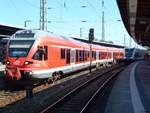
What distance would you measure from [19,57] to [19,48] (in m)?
0.56

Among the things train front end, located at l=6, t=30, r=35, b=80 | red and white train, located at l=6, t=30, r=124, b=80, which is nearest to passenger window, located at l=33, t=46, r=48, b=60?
red and white train, located at l=6, t=30, r=124, b=80

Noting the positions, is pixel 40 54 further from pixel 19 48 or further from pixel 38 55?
pixel 19 48

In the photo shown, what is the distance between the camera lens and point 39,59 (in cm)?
2083

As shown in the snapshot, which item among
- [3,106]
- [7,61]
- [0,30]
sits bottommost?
[3,106]

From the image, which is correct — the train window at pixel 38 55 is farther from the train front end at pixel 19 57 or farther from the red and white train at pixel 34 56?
the train front end at pixel 19 57

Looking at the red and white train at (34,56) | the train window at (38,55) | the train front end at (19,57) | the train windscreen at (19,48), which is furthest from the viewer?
the train window at (38,55)

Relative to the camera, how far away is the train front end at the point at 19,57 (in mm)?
19875

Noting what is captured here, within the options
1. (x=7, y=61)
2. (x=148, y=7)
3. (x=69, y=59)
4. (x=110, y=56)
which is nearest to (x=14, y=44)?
(x=7, y=61)

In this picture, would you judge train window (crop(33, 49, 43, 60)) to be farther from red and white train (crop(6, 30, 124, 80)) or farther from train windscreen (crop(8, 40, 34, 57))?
train windscreen (crop(8, 40, 34, 57))

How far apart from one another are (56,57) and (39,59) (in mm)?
2943

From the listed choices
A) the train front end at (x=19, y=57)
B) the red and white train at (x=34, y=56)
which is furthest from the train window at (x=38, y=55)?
the train front end at (x=19, y=57)

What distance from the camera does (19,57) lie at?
795 inches

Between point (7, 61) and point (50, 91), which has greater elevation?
point (7, 61)

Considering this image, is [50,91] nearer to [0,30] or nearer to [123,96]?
[123,96]
